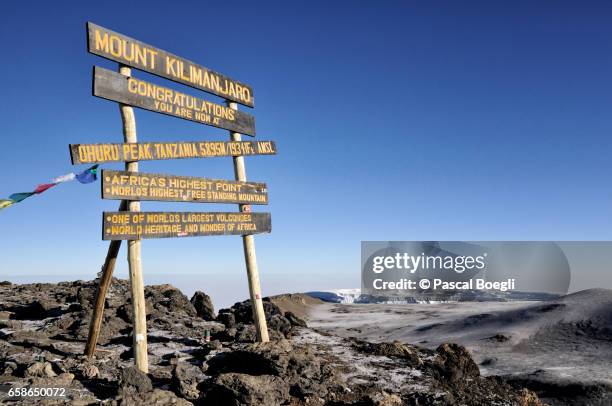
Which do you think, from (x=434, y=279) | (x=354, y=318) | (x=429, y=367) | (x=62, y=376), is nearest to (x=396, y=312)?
(x=354, y=318)

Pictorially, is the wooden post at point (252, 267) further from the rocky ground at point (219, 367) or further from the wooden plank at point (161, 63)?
the rocky ground at point (219, 367)

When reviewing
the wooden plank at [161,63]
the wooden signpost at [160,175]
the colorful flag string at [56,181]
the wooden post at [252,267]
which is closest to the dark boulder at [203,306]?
the wooden post at [252,267]

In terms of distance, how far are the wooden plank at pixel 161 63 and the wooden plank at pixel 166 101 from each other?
1.02 feet

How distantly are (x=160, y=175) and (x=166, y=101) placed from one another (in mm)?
1514

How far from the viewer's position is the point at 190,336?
38.1 feet

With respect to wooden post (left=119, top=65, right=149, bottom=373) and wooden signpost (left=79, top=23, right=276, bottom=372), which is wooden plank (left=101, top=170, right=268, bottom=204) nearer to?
wooden signpost (left=79, top=23, right=276, bottom=372)

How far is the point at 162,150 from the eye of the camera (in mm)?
8656

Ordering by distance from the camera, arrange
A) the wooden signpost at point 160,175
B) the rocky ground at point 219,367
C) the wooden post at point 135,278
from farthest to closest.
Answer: the wooden post at point 135,278, the wooden signpost at point 160,175, the rocky ground at point 219,367

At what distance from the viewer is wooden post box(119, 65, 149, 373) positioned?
7.93 m

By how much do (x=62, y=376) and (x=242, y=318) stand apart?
8.05 metres

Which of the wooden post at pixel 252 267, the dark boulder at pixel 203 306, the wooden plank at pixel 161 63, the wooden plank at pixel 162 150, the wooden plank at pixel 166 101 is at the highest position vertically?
the wooden plank at pixel 161 63

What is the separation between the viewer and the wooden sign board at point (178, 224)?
776 cm

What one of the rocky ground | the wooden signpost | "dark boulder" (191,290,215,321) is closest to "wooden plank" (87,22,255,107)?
the wooden signpost

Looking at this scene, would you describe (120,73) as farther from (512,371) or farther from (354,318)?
(354,318)
